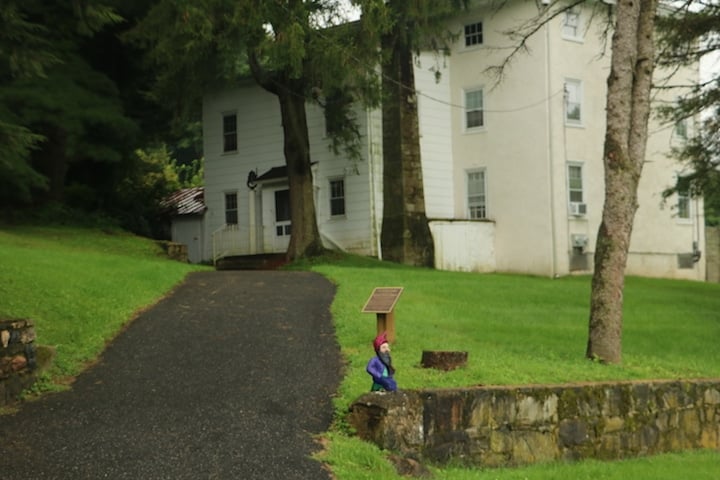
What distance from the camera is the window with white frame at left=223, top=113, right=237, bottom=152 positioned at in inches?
1238

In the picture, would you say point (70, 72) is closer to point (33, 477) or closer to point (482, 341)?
point (482, 341)

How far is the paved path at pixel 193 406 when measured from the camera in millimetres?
7500

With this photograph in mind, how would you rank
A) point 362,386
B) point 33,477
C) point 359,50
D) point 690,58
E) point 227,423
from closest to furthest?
point 33,477
point 227,423
point 362,386
point 690,58
point 359,50

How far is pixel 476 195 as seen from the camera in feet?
93.6

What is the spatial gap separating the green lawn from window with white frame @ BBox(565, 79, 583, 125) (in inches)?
264

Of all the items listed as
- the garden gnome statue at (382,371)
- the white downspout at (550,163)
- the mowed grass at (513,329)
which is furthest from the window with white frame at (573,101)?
the garden gnome statue at (382,371)

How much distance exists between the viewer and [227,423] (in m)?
8.69

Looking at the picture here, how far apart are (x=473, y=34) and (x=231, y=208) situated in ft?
34.2

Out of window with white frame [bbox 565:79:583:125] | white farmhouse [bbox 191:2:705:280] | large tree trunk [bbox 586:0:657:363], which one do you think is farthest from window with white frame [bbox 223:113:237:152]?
large tree trunk [bbox 586:0:657:363]

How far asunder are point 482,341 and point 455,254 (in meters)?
13.9

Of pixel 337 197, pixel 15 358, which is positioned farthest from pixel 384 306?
pixel 337 197

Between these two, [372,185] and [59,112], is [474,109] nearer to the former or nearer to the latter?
[372,185]

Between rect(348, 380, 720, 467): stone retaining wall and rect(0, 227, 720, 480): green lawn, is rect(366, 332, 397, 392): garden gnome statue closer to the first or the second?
rect(348, 380, 720, 467): stone retaining wall

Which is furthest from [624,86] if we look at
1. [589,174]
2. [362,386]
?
[589,174]
